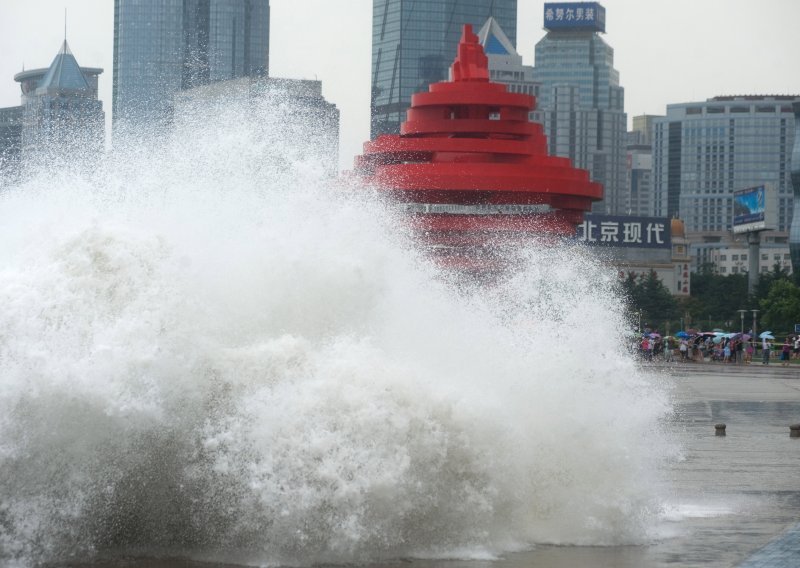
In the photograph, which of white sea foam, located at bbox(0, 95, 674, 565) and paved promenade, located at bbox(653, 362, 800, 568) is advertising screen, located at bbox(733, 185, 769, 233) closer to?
paved promenade, located at bbox(653, 362, 800, 568)

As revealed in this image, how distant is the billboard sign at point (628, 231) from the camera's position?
165m

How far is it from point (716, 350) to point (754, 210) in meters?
72.5

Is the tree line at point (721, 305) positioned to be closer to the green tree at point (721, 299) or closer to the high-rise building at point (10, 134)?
the green tree at point (721, 299)

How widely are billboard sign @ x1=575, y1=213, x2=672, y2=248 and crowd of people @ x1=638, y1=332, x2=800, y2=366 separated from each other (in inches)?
3351

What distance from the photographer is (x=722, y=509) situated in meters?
16.7

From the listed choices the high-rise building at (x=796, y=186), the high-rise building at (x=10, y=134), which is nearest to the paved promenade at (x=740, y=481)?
the high-rise building at (x=10, y=134)

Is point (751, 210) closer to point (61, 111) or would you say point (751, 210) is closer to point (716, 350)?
point (61, 111)

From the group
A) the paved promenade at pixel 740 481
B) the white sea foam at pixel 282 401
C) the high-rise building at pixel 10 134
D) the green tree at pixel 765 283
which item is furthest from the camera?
the green tree at pixel 765 283

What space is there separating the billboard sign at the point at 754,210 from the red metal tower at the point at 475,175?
59.7 meters

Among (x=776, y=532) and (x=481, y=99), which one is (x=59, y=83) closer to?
(x=481, y=99)

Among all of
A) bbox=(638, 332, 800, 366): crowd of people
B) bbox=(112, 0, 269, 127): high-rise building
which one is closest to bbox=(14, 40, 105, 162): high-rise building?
bbox=(112, 0, 269, 127): high-rise building

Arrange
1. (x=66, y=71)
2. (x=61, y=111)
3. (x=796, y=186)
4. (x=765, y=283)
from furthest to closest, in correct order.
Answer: (x=66, y=71) → (x=796, y=186) → (x=61, y=111) → (x=765, y=283)

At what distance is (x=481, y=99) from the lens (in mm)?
79625

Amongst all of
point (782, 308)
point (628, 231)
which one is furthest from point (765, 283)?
point (628, 231)
